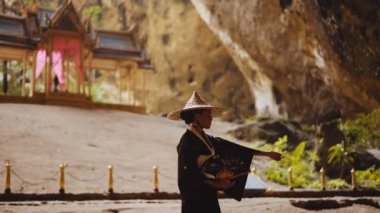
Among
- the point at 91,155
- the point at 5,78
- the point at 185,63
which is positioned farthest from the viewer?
the point at 185,63

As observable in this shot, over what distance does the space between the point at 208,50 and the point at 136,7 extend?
6.96m

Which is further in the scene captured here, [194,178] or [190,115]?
[190,115]

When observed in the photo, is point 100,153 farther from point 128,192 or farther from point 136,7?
point 136,7

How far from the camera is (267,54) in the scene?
21.8 m

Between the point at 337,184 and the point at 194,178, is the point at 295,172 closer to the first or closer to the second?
the point at 337,184

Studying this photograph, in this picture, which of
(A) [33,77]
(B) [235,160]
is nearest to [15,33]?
(A) [33,77]

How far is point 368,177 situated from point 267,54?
10408mm

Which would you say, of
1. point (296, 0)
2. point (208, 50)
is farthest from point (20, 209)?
point (208, 50)

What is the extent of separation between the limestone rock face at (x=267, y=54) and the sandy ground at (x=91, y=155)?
4.13 metres

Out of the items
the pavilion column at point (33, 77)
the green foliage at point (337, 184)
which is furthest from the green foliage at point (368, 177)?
the pavilion column at point (33, 77)

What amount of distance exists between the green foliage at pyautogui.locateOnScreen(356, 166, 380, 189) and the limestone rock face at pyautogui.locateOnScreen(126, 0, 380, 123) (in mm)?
1850

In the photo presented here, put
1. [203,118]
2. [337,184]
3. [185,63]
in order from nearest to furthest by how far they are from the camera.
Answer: [203,118], [337,184], [185,63]

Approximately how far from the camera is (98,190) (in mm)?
10461

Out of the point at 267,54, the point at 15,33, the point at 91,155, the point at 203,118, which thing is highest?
the point at 15,33
